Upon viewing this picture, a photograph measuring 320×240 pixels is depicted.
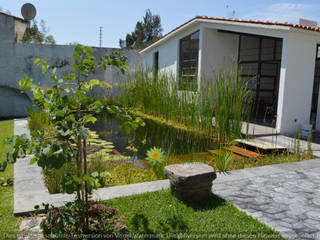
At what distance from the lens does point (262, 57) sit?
363 inches

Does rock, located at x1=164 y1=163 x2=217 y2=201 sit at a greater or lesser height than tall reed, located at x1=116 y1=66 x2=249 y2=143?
lesser

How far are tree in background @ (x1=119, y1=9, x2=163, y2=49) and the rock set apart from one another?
2933 cm

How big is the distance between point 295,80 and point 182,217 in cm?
481

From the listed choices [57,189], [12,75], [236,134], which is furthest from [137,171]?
[12,75]

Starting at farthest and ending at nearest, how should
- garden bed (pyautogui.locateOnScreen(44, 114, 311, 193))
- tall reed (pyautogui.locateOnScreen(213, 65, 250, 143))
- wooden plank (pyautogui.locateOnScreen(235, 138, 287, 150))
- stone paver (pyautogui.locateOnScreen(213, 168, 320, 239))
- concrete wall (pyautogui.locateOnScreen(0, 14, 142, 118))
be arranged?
concrete wall (pyautogui.locateOnScreen(0, 14, 142, 118)), tall reed (pyautogui.locateOnScreen(213, 65, 250, 143)), wooden plank (pyautogui.locateOnScreen(235, 138, 287, 150)), garden bed (pyautogui.locateOnScreen(44, 114, 311, 193)), stone paver (pyautogui.locateOnScreen(213, 168, 320, 239))

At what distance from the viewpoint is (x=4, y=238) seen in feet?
6.97

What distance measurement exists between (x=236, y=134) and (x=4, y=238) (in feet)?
14.6

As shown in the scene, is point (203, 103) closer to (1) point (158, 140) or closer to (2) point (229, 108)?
(2) point (229, 108)

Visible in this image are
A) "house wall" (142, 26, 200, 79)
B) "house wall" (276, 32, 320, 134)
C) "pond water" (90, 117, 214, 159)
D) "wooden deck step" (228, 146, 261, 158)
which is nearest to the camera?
"wooden deck step" (228, 146, 261, 158)

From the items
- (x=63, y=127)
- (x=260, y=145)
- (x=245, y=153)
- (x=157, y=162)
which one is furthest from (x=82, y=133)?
(x=260, y=145)

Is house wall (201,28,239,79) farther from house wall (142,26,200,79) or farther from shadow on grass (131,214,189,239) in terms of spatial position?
shadow on grass (131,214,189,239)

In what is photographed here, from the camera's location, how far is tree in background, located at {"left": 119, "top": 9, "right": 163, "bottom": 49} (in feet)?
102

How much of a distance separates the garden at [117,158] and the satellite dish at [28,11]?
20.3 feet

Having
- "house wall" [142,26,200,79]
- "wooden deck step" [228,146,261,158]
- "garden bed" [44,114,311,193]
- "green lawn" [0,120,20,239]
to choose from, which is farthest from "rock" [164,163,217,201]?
"house wall" [142,26,200,79]
